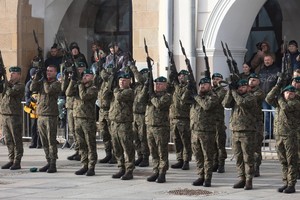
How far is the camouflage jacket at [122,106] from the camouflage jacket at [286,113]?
2.31 m

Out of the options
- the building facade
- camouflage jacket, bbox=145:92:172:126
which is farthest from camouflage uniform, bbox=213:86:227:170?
the building facade

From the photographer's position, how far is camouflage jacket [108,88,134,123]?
536 inches

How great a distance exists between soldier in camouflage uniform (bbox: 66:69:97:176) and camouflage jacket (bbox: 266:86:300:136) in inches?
121

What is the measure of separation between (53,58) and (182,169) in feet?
17.7

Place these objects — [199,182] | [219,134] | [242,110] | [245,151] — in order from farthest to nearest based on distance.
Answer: [219,134]
[199,182]
[242,110]
[245,151]

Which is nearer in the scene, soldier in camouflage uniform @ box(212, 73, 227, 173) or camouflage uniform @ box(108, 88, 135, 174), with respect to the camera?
camouflage uniform @ box(108, 88, 135, 174)

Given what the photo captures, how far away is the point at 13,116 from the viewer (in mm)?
14898

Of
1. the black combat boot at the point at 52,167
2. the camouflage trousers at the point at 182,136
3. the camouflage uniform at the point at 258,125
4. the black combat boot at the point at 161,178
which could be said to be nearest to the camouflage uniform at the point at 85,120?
the black combat boot at the point at 52,167

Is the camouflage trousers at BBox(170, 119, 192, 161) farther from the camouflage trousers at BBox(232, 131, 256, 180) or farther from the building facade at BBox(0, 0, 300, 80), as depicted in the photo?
the building facade at BBox(0, 0, 300, 80)

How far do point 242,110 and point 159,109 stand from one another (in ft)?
4.65

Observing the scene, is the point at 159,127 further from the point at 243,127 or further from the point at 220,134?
the point at 243,127

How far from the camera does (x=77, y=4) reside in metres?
21.8

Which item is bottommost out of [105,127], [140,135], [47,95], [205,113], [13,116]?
[140,135]

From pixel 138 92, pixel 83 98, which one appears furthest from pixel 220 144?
pixel 83 98
